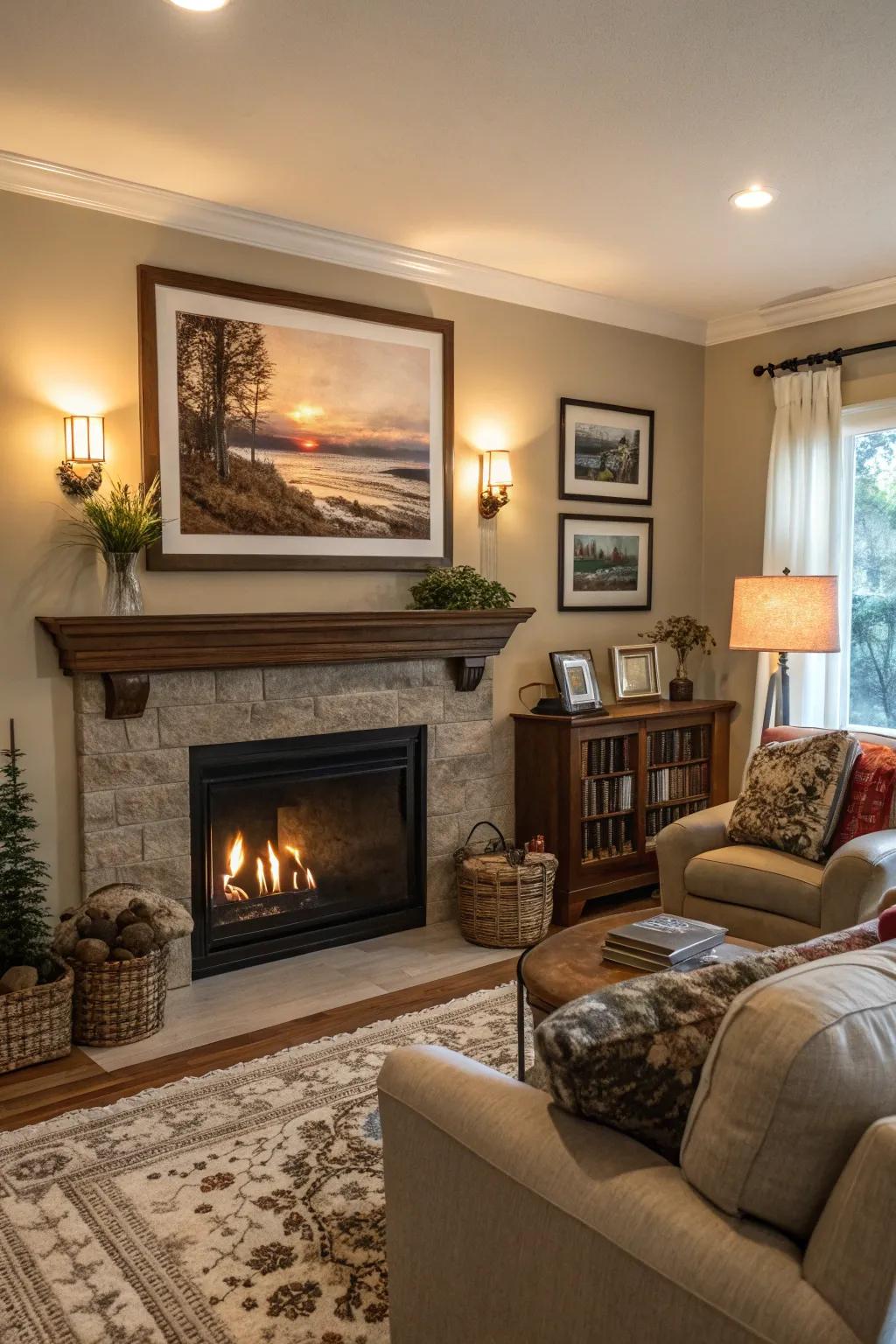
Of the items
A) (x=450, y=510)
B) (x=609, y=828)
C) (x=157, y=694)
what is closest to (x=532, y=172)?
(x=450, y=510)

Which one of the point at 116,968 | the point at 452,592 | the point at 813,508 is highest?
the point at 813,508

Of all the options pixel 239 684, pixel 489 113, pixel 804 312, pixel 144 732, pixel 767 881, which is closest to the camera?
pixel 489 113

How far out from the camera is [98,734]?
12.0ft

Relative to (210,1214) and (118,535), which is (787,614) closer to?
(118,535)

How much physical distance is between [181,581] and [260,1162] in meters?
2.07

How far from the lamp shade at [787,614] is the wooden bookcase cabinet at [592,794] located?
0.60 metres

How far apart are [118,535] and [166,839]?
1107mm

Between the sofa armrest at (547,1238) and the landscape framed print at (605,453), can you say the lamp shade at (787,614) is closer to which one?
the landscape framed print at (605,453)

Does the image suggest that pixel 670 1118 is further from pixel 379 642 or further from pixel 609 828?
pixel 609 828

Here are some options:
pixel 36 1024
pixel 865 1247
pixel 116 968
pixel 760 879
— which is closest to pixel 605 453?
pixel 760 879

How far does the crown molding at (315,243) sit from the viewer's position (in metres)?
3.52

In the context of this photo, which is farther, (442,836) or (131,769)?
(442,836)

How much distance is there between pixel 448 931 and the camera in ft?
14.8

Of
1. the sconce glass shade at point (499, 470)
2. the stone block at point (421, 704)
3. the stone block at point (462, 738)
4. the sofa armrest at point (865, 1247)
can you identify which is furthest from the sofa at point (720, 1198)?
the sconce glass shade at point (499, 470)
